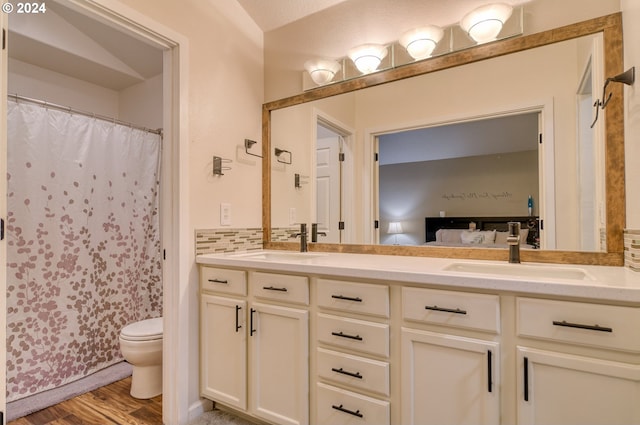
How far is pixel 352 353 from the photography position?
1.36m

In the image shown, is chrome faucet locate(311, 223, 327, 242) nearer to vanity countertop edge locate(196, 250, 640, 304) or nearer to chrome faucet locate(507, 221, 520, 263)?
vanity countertop edge locate(196, 250, 640, 304)

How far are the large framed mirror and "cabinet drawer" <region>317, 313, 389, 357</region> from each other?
0.65m

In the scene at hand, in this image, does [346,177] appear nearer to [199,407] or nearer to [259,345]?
[259,345]

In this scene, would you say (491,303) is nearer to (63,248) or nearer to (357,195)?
(357,195)

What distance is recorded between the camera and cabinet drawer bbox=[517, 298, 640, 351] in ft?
3.04

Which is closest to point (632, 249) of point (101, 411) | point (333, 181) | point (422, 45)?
point (422, 45)

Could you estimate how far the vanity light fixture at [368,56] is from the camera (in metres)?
1.94

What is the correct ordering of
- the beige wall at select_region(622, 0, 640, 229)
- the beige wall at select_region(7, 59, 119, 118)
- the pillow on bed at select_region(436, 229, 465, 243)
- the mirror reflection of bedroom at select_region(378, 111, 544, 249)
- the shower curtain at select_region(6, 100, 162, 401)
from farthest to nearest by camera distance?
1. the beige wall at select_region(7, 59, 119, 118)
2. the shower curtain at select_region(6, 100, 162, 401)
3. the pillow on bed at select_region(436, 229, 465, 243)
4. the mirror reflection of bedroom at select_region(378, 111, 544, 249)
5. the beige wall at select_region(622, 0, 640, 229)

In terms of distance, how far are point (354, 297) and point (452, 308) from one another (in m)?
0.38

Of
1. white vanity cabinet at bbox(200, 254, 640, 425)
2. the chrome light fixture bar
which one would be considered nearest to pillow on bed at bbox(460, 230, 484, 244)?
white vanity cabinet at bbox(200, 254, 640, 425)

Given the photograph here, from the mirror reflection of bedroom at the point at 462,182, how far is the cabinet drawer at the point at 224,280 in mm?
864

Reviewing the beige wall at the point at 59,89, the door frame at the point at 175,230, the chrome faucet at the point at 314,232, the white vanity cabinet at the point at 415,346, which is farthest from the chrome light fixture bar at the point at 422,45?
the beige wall at the point at 59,89

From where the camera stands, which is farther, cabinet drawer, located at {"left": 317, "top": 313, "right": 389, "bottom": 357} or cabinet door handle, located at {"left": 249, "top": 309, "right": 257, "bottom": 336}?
cabinet door handle, located at {"left": 249, "top": 309, "right": 257, "bottom": 336}

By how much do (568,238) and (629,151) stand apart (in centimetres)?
42
